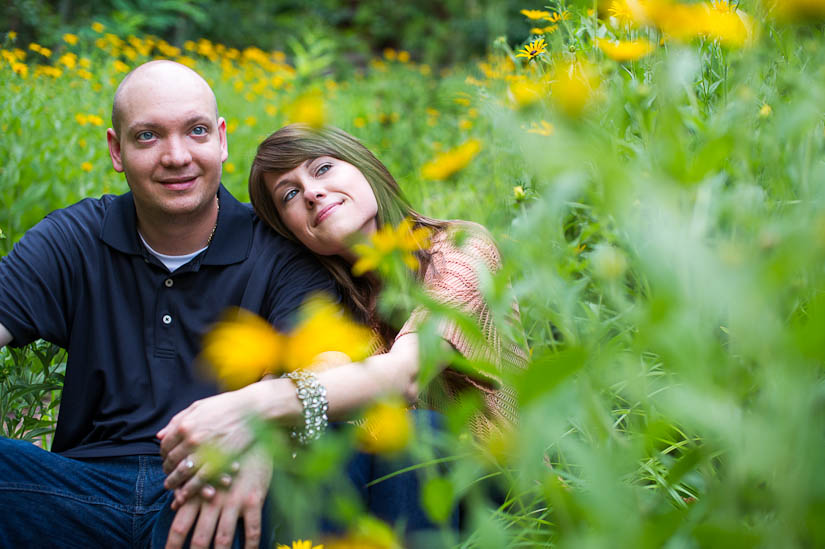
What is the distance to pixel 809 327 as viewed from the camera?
0.46 meters

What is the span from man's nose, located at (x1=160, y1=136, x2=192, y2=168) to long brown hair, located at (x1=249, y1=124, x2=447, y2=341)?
0.17 meters

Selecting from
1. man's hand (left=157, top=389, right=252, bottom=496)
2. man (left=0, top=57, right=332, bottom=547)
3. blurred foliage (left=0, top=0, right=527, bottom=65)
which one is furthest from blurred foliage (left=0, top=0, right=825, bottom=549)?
blurred foliage (left=0, top=0, right=527, bottom=65)

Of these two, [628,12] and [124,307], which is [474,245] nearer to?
[628,12]

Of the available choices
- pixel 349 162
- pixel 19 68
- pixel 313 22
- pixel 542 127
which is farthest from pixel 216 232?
pixel 313 22

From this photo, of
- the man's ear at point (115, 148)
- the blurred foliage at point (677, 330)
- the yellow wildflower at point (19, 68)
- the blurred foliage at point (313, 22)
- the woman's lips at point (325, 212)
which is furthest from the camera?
the blurred foliage at point (313, 22)

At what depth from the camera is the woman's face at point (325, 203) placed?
4.99 ft

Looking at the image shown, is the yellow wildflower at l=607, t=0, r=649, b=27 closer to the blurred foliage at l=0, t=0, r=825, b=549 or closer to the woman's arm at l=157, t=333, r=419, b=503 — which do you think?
the blurred foliage at l=0, t=0, r=825, b=549

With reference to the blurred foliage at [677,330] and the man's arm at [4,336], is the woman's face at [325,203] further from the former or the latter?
the man's arm at [4,336]

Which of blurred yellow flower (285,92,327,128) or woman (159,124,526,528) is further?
woman (159,124,526,528)

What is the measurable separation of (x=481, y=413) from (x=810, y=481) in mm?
1005

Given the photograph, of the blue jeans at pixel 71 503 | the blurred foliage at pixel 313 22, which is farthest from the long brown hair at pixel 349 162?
the blurred foliage at pixel 313 22

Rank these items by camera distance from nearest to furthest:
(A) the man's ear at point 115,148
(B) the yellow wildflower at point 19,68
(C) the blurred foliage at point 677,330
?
(C) the blurred foliage at point 677,330 → (A) the man's ear at point 115,148 → (B) the yellow wildflower at point 19,68

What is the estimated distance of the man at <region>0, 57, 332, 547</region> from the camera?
147cm

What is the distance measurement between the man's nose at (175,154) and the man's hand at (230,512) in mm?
701
